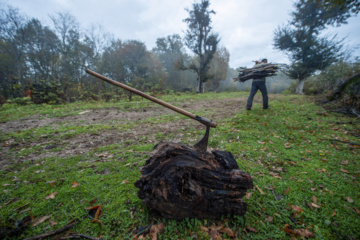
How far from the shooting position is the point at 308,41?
1384 centimetres

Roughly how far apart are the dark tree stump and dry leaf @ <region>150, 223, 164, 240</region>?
111 mm

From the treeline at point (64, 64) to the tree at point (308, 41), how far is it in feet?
45.2

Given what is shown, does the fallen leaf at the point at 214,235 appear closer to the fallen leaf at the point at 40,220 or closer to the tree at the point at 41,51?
the fallen leaf at the point at 40,220

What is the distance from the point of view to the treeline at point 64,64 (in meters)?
12.3

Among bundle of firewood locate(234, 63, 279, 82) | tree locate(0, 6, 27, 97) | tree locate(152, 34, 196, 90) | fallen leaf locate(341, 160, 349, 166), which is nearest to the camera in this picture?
fallen leaf locate(341, 160, 349, 166)

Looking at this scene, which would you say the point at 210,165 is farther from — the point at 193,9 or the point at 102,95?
the point at 193,9

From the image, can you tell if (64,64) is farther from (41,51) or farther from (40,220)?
(40,220)

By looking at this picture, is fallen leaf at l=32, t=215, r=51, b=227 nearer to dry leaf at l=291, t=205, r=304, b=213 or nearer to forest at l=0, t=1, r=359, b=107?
dry leaf at l=291, t=205, r=304, b=213

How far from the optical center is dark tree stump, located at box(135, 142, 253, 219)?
1559 mm

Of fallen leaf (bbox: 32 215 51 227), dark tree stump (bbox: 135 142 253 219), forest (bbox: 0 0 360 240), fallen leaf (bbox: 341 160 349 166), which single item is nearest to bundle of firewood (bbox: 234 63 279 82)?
forest (bbox: 0 0 360 240)

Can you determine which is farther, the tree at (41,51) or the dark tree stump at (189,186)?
the tree at (41,51)

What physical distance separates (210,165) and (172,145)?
0.58 metres

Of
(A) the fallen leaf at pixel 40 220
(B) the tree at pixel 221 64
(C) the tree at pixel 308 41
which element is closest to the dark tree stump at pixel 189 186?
(A) the fallen leaf at pixel 40 220

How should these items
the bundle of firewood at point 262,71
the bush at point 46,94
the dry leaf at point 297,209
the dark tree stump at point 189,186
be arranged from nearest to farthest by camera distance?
the dark tree stump at point 189,186, the dry leaf at point 297,209, the bundle of firewood at point 262,71, the bush at point 46,94
